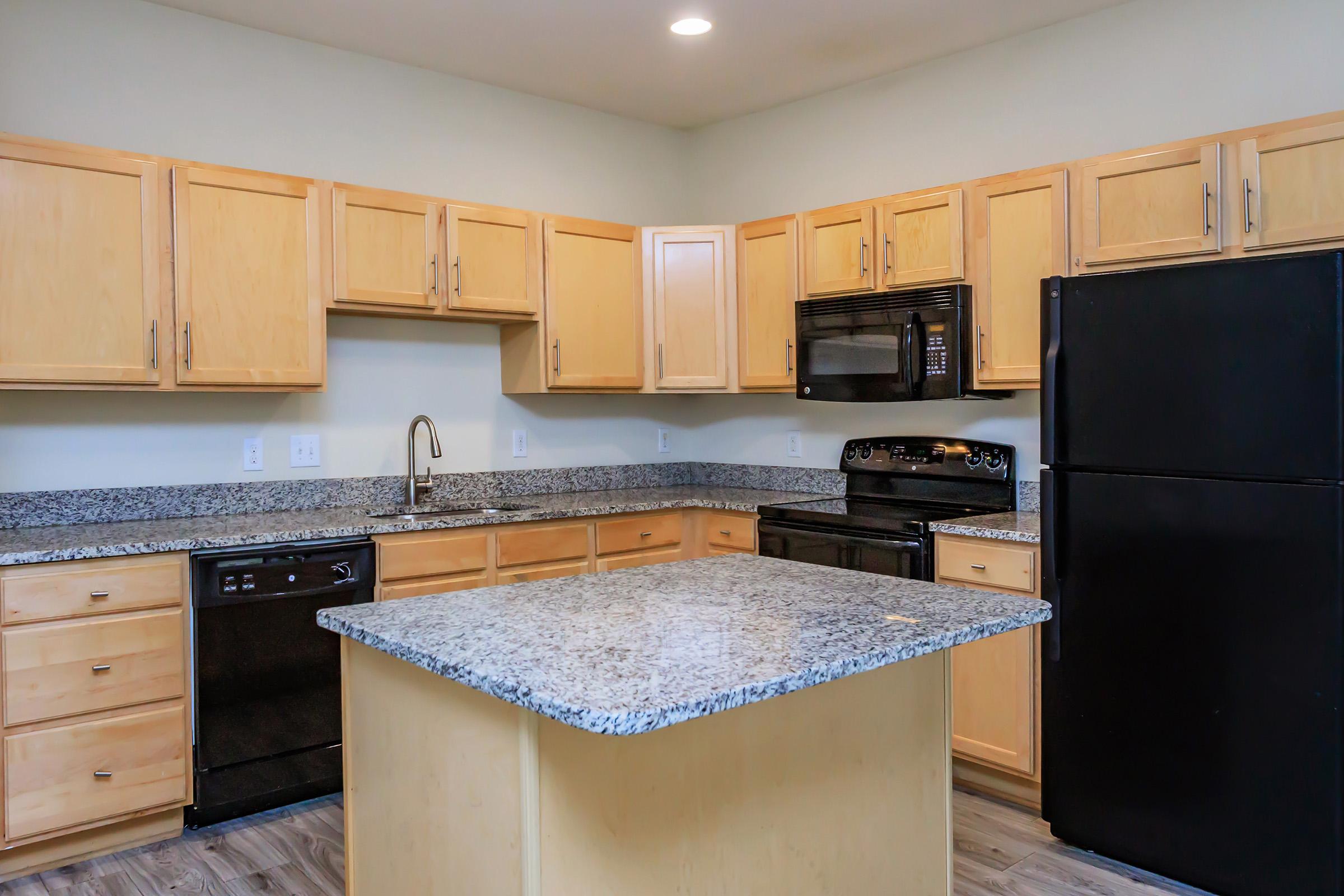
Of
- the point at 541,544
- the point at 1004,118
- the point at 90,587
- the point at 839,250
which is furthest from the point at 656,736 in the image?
the point at 1004,118

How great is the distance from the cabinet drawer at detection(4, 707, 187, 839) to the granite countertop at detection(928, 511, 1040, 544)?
7.87 feet

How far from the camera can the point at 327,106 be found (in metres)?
3.55

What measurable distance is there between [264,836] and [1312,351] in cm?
302

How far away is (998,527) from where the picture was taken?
2955mm

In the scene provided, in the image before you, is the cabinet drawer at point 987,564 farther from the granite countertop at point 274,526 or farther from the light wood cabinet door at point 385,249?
the light wood cabinet door at point 385,249

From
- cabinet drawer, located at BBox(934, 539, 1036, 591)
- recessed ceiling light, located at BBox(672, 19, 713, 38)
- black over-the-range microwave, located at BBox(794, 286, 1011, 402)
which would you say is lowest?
cabinet drawer, located at BBox(934, 539, 1036, 591)

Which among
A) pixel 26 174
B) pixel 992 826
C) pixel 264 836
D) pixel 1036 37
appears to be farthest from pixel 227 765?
pixel 1036 37

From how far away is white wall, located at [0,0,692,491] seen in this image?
3.00m

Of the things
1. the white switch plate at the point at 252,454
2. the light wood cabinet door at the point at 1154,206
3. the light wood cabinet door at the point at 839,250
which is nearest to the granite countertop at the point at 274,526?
the white switch plate at the point at 252,454

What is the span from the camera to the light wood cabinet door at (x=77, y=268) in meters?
2.66

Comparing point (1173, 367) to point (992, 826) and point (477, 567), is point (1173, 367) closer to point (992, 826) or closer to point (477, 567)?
point (992, 826)

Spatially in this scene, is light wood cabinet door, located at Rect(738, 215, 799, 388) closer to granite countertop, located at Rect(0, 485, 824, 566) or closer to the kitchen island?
granite countertop, located at Rect(0, 485, 824, 566)

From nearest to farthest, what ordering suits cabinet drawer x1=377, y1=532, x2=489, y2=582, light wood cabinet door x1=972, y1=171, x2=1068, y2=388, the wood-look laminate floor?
the wood-look laminate floor, light wood cabinet door x1=972, y1=171, x2=1068, y2=388, cabinet drawer x1=377, y1=532, x2=489, y2=582


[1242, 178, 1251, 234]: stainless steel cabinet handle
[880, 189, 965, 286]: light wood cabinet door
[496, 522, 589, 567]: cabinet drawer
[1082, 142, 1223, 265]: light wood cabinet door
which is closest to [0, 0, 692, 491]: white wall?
[496, 522, 589, 567]: cabinet drawer
